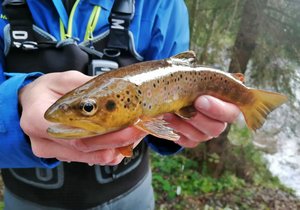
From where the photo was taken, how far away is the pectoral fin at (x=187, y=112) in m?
1.65

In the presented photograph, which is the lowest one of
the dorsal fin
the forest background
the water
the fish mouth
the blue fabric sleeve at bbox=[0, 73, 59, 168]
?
the water

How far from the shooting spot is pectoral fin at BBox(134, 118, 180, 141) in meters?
1.35

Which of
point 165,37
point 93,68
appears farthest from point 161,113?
point 165,37

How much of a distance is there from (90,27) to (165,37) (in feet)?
1.35

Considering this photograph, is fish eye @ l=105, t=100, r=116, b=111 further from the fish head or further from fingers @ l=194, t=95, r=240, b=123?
fingers @ l=194, t=95, r=240, b=123

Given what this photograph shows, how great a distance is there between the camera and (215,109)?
5.22 feet

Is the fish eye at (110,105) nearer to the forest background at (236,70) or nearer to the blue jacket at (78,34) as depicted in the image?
the blue jacket at (78,34)

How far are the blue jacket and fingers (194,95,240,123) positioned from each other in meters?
0.44

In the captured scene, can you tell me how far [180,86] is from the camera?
1681 millimetres

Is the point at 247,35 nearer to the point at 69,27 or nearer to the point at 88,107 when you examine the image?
the point at 69,27

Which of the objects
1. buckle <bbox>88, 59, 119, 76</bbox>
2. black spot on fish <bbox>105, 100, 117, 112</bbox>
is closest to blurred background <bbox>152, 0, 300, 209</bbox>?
buckle <bbox>88, 59, 119, 76</bbox>

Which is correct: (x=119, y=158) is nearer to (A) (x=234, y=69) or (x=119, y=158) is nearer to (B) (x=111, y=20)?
(B) (x=111, y=20)

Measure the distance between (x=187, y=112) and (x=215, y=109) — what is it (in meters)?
0.14

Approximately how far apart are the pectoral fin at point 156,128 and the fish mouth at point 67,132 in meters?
0.19
